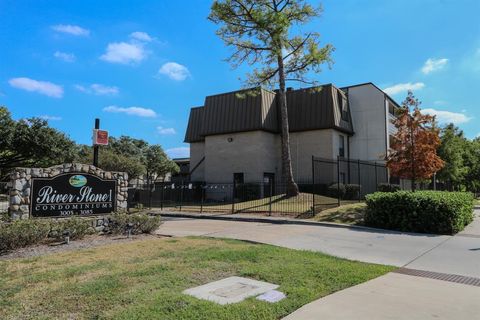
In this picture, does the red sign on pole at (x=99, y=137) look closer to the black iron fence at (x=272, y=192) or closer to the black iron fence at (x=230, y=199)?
the black iron fence at (x=230, y=199)

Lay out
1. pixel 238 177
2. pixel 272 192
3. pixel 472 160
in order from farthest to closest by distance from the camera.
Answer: pixel 472 160
pixel 238 177
pixel 272 192

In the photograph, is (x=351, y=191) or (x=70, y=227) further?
(x=351, y=191)

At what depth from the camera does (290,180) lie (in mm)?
23516

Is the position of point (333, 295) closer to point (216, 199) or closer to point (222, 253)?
point (222, 253)

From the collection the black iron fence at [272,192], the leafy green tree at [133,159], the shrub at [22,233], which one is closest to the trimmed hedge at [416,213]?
the black iron fence at [272,192]

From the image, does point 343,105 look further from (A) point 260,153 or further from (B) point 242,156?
(B) point 242,156

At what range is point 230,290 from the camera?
224 inches

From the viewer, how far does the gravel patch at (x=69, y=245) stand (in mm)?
8656

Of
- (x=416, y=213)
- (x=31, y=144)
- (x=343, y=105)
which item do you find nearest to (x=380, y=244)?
(x=416, y=213)

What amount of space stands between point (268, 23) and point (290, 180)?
30.9 feet

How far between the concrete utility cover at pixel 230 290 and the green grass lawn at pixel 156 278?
0.20 metres

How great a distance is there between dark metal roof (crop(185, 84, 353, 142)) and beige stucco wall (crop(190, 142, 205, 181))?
3.79m

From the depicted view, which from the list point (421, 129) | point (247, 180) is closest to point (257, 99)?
point (247, 180)

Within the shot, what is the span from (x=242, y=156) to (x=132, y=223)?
2024 cm
